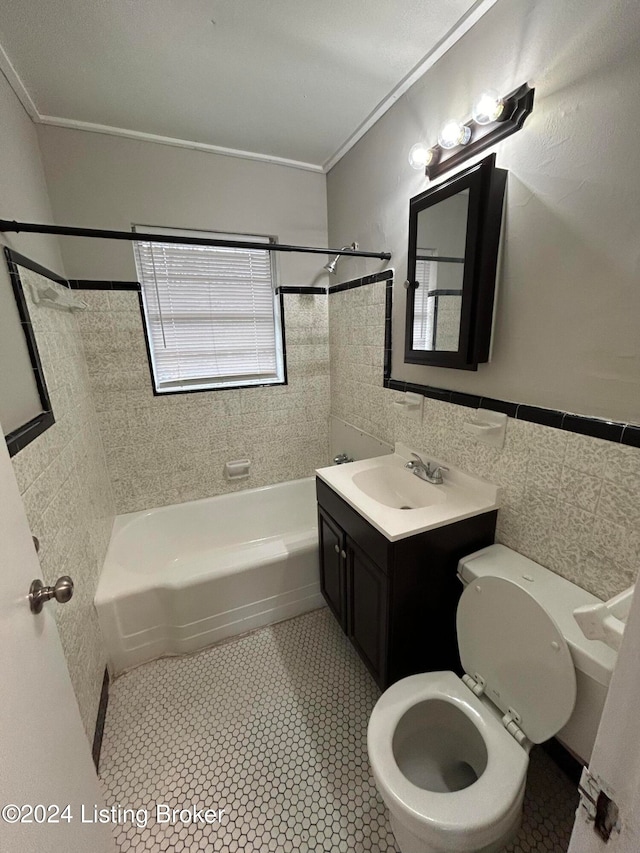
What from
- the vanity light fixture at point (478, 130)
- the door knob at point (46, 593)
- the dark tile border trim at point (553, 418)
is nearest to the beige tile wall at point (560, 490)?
the dark tile border trim at point (553, 418)

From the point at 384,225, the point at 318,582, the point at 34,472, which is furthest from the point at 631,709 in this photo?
the point at 384,225

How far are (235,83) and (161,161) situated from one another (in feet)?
2.19

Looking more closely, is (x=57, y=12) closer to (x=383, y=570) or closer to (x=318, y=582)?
(x=383, y=570)

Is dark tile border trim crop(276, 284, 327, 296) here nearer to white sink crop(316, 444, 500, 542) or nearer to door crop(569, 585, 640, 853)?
white sink crop(316, 444, 500, 542)

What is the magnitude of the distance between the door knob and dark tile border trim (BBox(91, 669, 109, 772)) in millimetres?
966

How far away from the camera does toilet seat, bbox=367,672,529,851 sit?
81 centimetres

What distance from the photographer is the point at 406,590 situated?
1.21 m

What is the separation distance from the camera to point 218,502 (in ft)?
7.90

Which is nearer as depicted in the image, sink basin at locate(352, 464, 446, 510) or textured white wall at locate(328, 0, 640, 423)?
textured white wall at locate(328, 0, 640, 423)

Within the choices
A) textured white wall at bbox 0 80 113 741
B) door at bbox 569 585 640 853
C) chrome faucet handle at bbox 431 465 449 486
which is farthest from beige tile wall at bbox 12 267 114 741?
chrome faucet handle at bbox 431 465 449 486

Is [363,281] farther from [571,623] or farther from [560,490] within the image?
[571,623]

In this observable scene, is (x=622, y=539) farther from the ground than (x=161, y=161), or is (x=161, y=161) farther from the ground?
(x=161, y=161)

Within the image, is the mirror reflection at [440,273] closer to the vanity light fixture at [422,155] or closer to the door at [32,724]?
the vanity light fixture at [422,155]

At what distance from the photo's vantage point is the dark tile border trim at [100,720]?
4.19 ft
